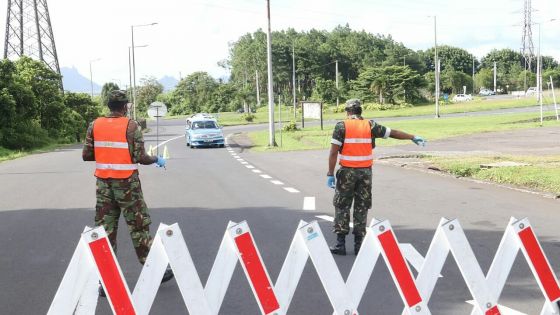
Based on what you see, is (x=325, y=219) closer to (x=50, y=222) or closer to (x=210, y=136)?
(x=50, y=222)

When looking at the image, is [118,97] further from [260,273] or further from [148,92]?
[148,92]

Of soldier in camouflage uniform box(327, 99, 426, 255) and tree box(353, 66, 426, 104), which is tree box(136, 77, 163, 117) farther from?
soldier in camouflage uniform box(327, 99, 426, 255)

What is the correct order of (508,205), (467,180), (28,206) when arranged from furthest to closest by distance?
(467,180), (28,206), (508,205)

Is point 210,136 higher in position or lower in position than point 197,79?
lower

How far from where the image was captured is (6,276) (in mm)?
6168

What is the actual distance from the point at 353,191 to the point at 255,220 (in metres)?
2.40

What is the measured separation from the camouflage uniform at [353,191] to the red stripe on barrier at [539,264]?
2.62 meters

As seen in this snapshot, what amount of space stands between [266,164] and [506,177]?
8579 millimetres

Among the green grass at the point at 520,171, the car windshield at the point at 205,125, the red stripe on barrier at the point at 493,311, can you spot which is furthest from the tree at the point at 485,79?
the red stripe on barrier at the point at 493,311


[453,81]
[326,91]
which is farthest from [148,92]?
[453,81]

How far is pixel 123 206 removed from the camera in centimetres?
566

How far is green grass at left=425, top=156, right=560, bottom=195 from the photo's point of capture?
12023 millimetres

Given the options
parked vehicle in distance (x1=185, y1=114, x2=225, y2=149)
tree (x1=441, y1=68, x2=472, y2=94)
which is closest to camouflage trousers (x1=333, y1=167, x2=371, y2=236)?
parked vehicle in distance (x1=185, y1=114, x2=225, y2=149)

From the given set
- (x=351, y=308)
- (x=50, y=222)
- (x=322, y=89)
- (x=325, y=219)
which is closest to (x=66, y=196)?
(x=50, y=222)
